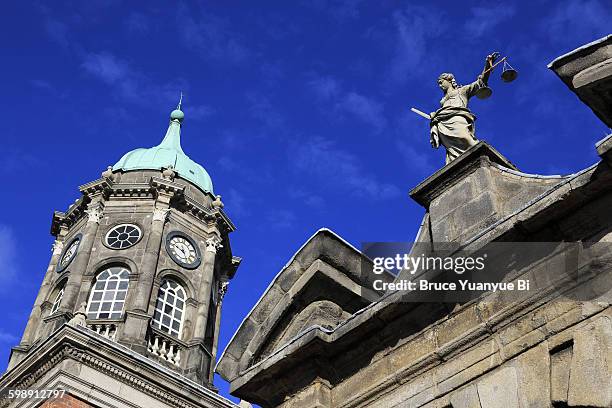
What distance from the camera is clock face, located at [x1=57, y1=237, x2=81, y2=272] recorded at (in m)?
28.9

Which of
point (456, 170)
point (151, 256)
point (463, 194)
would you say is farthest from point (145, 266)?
point (463, 194)

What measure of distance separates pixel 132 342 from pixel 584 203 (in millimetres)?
19975

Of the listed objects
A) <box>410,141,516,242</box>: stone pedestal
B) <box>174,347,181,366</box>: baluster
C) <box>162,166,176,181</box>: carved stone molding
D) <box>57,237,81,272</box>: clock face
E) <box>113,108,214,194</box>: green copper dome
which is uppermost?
<box>113,108,214,194</box>: green copper dome

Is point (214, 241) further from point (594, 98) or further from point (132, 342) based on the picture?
point (594, 98)

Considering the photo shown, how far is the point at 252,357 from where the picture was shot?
935 cm

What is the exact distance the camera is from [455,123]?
9789 mm

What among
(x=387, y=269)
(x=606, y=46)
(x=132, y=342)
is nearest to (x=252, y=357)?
(x=387, y=269)

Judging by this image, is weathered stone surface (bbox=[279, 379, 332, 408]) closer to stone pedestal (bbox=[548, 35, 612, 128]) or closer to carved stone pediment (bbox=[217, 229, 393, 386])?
carved stone pediment (bbox=[217, 229, 393, 386])

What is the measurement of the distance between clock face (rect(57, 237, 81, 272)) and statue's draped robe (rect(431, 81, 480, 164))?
21.3 metres

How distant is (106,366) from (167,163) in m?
12.3

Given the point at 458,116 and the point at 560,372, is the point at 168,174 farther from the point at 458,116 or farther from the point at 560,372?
the point at 560,372

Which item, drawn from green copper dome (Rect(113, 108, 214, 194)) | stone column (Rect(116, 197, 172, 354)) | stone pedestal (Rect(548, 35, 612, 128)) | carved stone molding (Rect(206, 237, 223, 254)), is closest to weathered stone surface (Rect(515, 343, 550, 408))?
stone pedestal (Rect(548, 35, 612, 128))

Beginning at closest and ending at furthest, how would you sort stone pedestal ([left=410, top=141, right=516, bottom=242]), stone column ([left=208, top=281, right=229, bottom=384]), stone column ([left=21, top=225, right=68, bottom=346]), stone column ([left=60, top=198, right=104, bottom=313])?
stone pedestal ([left=410, top=141, right=516, bottom=242]), stone column ([left=60, top=198, right=104, bottom=313]), stone column ([left=21, top=225, right=68, bottom=346]), stone column ([left=208, top=281, right=229, bottom=384])

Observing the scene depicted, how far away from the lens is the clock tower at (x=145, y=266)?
86.3ft
